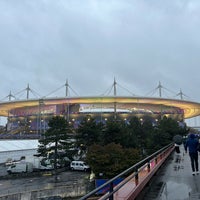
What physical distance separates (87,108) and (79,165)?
2026 inches

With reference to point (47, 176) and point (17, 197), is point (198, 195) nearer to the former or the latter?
point (17, 197)

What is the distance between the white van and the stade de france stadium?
146ft

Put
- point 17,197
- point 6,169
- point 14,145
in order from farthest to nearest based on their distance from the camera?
point 14,145
point 6,169
point 17,197

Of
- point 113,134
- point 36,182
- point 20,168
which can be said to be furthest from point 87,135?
point 36,182

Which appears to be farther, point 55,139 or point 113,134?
point 55,139

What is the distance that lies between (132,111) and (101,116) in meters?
11.3

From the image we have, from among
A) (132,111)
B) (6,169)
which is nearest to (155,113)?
(132,111)

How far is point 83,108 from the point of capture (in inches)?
3369

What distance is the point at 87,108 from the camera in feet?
281

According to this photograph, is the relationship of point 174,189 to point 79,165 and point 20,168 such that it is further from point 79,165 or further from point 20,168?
point 20,168

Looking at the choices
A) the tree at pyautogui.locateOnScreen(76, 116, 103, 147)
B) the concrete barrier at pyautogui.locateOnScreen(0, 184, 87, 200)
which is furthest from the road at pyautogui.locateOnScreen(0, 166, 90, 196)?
the tree at pyautogui.locateOnScreen(76, 116, 103, 147)

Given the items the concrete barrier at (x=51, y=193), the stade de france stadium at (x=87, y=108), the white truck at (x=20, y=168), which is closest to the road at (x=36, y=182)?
the white truck at (x=20, y=168)

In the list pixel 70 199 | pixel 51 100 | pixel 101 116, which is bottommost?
pixel 70 199

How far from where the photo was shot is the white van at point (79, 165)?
113ft
